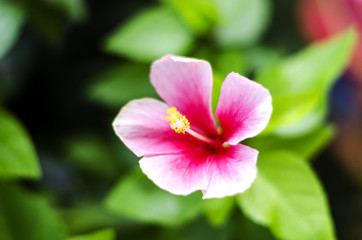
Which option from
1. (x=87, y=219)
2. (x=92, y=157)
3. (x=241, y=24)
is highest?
(x=241, y=24)

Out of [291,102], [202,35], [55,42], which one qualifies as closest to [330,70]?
Result: [291,102]

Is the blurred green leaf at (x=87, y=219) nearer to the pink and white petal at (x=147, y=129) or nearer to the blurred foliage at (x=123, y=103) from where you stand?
the blurred foliage at (x=123, y=103)

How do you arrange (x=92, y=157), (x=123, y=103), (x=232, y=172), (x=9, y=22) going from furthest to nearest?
1. (x=92, y=157)
2. (x=123, y=103)
3. (x=9, y=22)
4. (x=232, y=172)

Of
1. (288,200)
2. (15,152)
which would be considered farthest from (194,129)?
(15,152)

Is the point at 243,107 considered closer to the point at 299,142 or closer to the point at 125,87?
the point at 299,142

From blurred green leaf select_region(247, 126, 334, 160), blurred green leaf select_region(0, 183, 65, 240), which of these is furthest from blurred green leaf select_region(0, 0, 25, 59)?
blurred green leaf select_region(247, 126, 334, 160)

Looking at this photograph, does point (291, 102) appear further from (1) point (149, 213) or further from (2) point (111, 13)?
(2) point (111, 13)

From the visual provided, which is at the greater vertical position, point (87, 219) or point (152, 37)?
point (152, 37)
